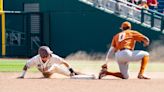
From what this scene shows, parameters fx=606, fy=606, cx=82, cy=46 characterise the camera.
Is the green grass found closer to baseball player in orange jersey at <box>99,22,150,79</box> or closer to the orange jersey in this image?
baseball player in orange jersey at <box>99,22,150,79</box>

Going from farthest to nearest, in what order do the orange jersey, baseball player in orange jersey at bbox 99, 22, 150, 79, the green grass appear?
the green grass
the orange jersey
baseball player in orange jersey at bbox 99, 22, 150, 79

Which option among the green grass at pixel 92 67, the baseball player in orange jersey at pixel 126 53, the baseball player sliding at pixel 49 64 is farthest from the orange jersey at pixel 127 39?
the green grass at pixel 92 67

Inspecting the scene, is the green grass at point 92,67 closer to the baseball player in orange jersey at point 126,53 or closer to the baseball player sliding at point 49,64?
the baseball player sliding at point 49,64

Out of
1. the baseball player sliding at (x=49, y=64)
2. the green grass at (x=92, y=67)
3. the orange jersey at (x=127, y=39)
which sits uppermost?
the orange jersey at (x=127, y=39)

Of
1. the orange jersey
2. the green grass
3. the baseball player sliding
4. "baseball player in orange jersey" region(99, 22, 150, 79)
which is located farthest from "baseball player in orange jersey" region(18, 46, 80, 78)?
the green grass

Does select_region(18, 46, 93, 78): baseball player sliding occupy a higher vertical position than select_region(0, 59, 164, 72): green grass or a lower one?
higher

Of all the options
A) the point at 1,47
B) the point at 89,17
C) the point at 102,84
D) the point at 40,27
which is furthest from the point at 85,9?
the point at 102,84

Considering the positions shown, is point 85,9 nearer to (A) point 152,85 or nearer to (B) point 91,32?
(B) point 91,32

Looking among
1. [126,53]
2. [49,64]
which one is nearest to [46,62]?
[49,64]

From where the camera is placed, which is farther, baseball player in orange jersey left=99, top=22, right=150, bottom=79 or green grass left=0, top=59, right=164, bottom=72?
green grass left=0, top=59, right=164, bottom=72

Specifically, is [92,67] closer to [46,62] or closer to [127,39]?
[46,62]

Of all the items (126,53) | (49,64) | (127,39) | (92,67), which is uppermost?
(127,39)

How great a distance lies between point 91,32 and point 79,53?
0.99m

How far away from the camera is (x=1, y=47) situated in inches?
1011
